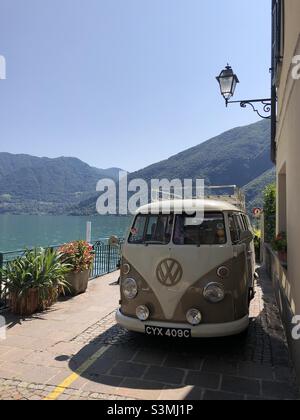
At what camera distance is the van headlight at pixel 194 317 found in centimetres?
488

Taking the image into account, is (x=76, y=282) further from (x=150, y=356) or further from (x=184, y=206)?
(x=184, y=206)

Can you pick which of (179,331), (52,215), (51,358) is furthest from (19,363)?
(52,215)

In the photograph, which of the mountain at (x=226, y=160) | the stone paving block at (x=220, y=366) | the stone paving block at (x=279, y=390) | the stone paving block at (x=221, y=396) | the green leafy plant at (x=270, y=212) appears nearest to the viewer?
the stone paving block at (x=221, y=396)

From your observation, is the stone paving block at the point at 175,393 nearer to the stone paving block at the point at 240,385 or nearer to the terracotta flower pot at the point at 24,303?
the stone paving block at the point at 240,385

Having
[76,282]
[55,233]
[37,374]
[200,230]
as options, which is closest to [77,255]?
[76,282]

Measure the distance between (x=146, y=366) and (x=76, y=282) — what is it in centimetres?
423

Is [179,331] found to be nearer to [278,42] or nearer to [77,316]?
[77,316]

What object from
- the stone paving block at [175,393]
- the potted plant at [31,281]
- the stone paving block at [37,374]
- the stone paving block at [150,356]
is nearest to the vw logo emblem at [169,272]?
the stone paving block at [150,356]

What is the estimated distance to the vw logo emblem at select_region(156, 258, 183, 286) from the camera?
5.02 meters

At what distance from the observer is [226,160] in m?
102

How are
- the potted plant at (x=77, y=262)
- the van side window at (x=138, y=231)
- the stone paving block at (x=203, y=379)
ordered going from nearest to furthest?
the stone paving block at (x=203, y=379) < the van side window at (x=138, y=231) < the potted plant at (x=77, y=262)

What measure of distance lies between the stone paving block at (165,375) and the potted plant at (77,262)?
419 centimetres

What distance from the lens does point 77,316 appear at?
7.00 metres
